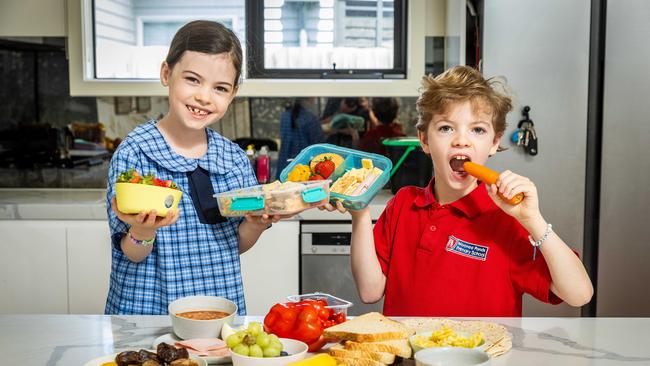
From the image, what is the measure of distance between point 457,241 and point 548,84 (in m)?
1.60

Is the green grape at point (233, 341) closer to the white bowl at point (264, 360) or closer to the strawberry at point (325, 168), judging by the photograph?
the white bowl at point (264, 360)

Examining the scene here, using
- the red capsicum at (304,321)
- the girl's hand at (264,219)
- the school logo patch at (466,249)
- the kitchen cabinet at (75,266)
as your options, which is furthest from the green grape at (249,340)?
the kitchen cabinet at (75,266)

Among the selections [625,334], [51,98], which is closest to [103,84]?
[51,98]

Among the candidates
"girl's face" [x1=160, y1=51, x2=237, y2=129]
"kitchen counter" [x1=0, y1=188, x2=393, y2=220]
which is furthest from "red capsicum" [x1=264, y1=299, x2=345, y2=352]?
"kitchen counter" [x1=0, y1=188, x2=393, y2=220]

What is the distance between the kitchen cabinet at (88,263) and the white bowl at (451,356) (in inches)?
85.2

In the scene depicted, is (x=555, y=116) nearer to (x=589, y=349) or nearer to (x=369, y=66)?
(x=369, y=66)

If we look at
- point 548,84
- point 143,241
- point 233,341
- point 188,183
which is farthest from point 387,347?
point 548,84

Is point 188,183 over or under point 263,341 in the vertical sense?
over

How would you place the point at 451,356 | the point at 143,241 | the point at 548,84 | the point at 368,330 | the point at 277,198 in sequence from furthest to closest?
the point at 548,84
the point at 143,241
the point at 277,198
the point at 368,330
the point at 451,356

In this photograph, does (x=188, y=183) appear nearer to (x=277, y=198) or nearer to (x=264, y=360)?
(x=277, y=198)

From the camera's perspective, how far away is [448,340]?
1359 mm

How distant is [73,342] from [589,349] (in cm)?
100

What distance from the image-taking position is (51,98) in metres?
3.83

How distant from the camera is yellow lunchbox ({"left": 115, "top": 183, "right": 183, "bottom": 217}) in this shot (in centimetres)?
152
